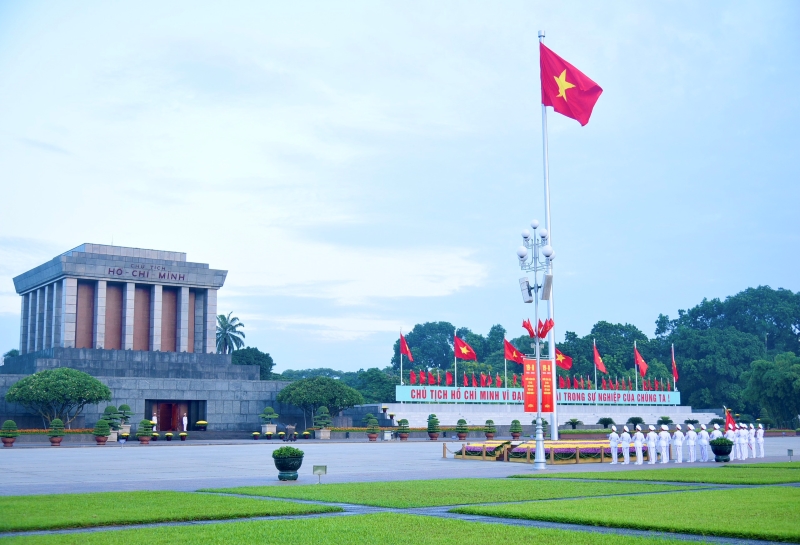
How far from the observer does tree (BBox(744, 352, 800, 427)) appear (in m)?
76.5

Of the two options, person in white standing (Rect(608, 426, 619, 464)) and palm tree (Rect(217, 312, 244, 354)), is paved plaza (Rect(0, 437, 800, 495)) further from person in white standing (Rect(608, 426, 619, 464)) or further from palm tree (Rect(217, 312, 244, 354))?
palm tree (Rect(217, 312, 244, 354))

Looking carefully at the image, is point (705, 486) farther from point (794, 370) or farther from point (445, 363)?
point (445, 363)

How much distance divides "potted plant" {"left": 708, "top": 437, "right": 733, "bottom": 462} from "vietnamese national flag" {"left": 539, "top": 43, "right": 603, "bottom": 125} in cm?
1259

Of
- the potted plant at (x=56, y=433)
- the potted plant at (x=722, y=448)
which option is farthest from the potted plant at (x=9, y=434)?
the potted plant at (x=722, y=448)

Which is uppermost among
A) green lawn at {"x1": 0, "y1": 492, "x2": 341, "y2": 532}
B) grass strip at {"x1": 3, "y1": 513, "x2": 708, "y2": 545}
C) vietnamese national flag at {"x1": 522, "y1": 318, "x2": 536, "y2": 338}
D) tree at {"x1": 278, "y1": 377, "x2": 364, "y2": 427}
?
vietnamese national flag at {"x1": 522, "y1": 318, "x2": 536, "y2": 338}

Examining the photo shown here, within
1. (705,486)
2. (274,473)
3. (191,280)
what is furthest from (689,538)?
(191,280)

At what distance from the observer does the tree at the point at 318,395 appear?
63500 mm

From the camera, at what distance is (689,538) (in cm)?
1136

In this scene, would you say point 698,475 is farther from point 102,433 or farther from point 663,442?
point 102,433

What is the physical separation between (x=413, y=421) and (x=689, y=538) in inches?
2303

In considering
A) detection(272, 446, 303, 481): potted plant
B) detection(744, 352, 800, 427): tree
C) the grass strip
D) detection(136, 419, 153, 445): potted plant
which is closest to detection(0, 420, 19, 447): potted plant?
detection(136, 419, 153, 445): potted plant

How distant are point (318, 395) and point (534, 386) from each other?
119 feet

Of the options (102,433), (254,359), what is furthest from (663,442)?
(254,359)

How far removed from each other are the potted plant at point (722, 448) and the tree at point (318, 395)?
3712 centimetres
